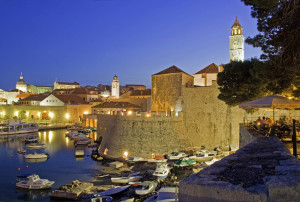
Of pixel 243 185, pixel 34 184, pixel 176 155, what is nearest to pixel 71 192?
pixel 34 184

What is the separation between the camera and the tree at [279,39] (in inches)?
290

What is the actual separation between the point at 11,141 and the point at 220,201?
114 ft

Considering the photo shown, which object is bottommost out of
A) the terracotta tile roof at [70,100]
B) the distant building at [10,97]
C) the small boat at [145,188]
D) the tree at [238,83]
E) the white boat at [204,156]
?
the small boat at [145,188]

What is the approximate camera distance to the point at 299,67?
25.3ft

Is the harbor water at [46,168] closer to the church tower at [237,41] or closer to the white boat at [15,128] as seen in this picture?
the white boat at [15,128]

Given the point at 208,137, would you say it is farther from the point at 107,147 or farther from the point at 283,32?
the point at 283,32

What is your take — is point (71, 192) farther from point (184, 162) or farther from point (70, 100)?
point (70, 100)

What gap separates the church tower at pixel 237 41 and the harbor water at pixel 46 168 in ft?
78.9

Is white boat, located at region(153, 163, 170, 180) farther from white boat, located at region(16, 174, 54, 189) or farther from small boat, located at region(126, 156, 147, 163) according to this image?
white boat, located at region(16, 174, 54, 189)

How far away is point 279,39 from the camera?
802 cm

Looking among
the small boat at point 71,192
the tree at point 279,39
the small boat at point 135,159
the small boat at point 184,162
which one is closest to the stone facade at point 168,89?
the small boat at point 135,159

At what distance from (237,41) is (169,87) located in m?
16.9

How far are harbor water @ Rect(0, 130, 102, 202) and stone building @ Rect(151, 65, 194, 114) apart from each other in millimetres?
8418

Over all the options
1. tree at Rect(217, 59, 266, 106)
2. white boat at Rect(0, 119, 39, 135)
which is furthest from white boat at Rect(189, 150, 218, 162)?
white boat at Rect(0, 119, 39, 135)
